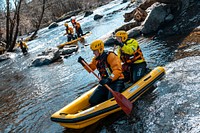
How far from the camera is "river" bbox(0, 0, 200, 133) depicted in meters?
5.95

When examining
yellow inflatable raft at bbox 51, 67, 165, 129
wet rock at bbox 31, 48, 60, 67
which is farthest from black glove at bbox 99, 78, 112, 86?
wet rock at bbox 31, 48, 60, 67

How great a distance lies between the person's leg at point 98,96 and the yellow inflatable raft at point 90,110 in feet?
0.74

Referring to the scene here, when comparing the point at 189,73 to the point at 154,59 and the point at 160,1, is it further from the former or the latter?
the point at 160,1

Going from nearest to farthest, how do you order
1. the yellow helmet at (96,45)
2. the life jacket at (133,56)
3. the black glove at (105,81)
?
the black glove at (105,81) < the yellow helmet at (96,45) < the life jacket at (133,56)

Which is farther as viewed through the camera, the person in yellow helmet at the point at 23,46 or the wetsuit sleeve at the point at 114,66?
the person in yellow helmet at the point at 23,46

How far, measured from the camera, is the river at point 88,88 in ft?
19.5

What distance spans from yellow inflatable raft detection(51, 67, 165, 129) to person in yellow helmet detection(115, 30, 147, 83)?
25cm

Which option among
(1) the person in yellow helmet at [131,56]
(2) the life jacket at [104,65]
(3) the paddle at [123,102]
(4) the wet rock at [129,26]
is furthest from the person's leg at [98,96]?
(4) the wet rock at [129,26]

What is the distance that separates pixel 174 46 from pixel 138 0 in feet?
71.7

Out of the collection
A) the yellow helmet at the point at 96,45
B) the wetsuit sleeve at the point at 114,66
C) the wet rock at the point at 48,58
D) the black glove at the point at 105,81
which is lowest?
the wet rock at the point at 48,58

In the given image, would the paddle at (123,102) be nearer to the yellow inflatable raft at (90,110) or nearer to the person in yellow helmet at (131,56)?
the yellow inflatable raft at (90,110)

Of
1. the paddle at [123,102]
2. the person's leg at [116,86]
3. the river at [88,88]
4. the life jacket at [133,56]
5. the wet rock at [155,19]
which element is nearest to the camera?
the river at [88,88]

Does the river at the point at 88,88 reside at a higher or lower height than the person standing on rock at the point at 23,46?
lower

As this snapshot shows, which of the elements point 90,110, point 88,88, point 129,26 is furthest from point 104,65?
point 129,26
